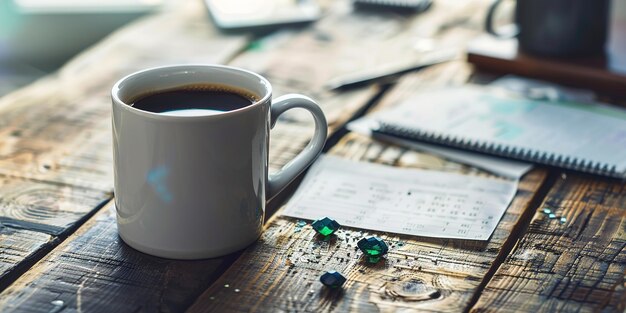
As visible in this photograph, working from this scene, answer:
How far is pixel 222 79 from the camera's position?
816mm

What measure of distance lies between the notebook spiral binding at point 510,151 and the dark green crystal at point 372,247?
27 cm

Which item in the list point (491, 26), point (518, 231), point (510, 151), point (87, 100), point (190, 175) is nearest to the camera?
point (190, 175)

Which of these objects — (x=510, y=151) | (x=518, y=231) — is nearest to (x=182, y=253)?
(x=518, y=231)

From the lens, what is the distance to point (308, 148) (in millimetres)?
830

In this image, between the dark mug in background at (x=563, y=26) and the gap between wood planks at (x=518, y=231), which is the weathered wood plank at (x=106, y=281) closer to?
the gap between wood planks at (x=518, y=231)

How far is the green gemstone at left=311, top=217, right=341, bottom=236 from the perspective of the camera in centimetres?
81

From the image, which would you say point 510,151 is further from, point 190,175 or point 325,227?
point 190,175

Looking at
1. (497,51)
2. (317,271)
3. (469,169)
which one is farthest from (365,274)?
(497,51)

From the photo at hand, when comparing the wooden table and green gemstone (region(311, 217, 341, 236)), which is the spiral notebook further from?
green gemstone (region(311, 217, 341, 236))

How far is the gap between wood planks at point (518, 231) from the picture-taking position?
0.73 metres

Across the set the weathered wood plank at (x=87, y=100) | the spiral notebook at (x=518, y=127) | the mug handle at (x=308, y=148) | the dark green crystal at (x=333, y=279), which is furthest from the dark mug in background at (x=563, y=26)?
the dark green crystal at (x=333, y=279)

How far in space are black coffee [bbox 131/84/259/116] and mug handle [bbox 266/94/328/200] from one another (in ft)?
0.09

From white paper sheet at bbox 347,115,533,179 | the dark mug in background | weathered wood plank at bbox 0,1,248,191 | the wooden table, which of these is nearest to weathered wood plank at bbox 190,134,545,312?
the wooden table

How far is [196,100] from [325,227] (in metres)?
0.17
